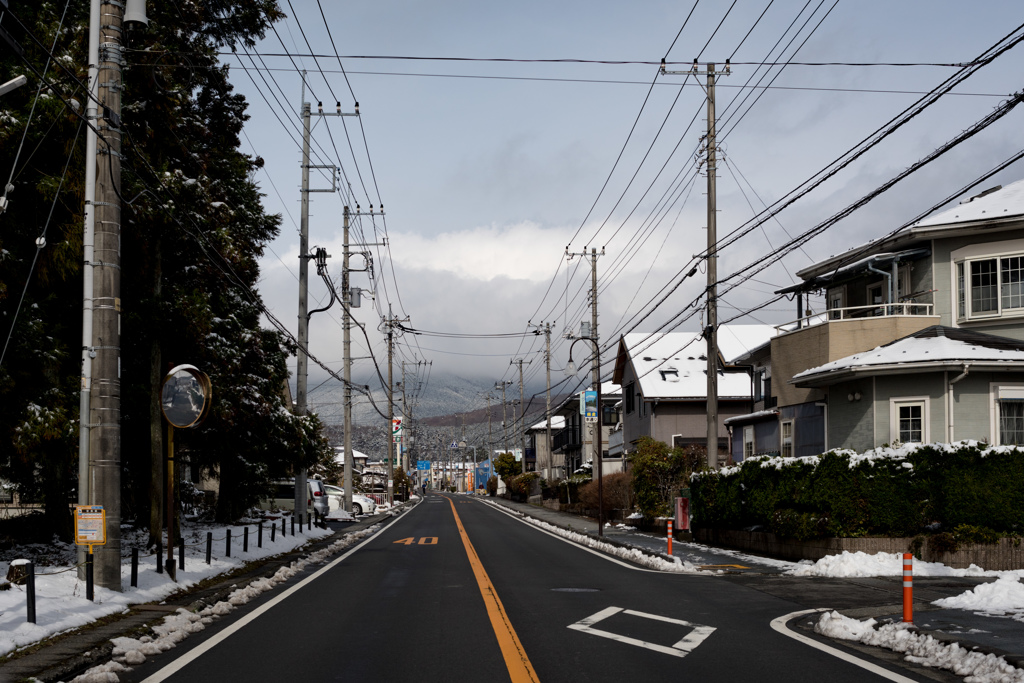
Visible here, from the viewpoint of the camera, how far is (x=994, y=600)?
12.8 metres

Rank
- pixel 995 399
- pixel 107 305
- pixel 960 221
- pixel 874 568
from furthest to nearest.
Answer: pixel 960 221 → pixel 995 399 → pixel 874 568 → pixel 107 305

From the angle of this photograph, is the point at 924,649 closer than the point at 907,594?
Yes

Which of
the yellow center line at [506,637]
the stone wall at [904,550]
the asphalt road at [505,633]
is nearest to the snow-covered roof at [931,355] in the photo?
the stone wall at [904,550]

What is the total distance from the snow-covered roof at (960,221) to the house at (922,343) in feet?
0.14

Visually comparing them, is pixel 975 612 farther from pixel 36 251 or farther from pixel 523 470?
pixel 523 470

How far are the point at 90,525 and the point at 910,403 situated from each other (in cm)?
A: 2012

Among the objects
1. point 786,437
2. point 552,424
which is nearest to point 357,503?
point 786,437

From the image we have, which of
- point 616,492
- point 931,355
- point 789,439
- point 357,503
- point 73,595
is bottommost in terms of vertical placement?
point 357,503

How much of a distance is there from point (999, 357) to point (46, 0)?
913 inches

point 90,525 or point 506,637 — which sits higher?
point 90,525

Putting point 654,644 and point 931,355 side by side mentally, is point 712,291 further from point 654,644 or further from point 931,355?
point 654,644

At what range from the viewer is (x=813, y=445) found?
97.1ft

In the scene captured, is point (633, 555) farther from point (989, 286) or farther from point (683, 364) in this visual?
point (683, 364)

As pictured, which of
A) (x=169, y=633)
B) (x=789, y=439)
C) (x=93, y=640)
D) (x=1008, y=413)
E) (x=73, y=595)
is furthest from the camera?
(x=789, y=439)
